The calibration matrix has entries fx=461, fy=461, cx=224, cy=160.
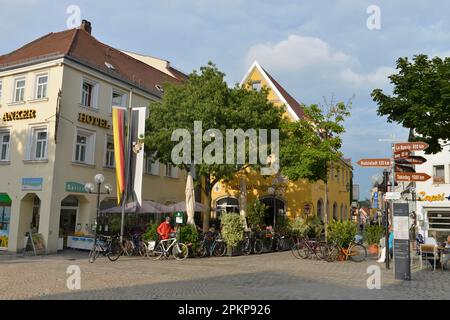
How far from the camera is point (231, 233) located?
19797 mm

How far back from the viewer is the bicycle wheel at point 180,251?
18.0m

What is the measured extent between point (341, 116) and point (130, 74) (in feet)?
44.7

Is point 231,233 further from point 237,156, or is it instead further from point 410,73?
point 410,73

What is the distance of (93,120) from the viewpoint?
80.1ft

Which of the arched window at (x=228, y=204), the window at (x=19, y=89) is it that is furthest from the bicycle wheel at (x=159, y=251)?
the arched window at (x=228, y=204)

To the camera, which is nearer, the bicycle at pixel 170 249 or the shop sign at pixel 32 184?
the bicycle at pixel 170 249

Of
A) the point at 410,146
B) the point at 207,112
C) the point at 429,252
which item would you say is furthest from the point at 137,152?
the point at 429,252

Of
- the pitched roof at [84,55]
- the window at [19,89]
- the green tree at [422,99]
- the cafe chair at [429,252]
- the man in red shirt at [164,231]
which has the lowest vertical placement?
the cafe chair at [429,252]

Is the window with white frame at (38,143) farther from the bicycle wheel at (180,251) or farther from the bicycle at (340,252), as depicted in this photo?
the bicycle at (340,252)

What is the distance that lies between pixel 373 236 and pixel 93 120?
51.0 feet

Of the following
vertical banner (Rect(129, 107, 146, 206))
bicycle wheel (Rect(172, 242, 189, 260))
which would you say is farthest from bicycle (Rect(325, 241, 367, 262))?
vertical banner (Rect(129, 107, 146, 206))

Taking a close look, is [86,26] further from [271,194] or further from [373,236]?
[373,236]

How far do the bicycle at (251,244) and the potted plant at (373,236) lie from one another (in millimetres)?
5425
